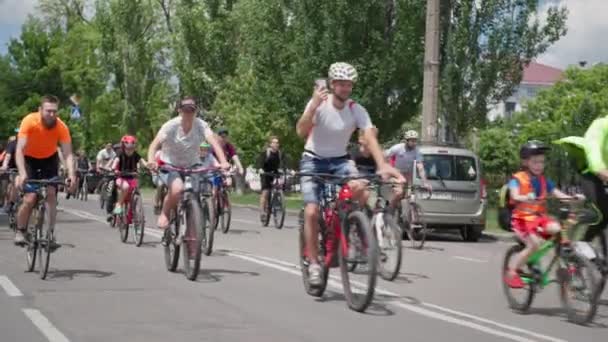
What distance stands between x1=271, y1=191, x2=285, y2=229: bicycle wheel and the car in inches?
104

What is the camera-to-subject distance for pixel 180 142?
11703 millimetres

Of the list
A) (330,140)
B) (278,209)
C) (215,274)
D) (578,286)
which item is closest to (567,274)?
(578,286)

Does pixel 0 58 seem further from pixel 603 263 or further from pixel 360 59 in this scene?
pixel 603 263

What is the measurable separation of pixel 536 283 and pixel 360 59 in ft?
76.8

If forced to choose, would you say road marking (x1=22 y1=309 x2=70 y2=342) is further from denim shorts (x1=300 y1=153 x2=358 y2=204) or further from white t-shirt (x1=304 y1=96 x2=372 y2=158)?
white t-shirt (x1=304 y1=96 x2=372 y2=158)

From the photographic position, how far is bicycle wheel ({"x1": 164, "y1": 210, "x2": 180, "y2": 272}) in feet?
37.5

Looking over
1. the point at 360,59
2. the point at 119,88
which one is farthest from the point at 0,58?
the point at 360,59

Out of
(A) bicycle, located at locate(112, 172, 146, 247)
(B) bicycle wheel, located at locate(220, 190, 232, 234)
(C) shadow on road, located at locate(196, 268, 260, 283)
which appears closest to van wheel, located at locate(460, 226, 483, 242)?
(B) bicycle wheel, located at locate(220, 190, 232, 234)

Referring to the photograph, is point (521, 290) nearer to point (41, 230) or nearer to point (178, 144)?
point (178, 144)

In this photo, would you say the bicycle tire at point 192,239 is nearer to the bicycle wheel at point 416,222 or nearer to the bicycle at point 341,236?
the bicycle at point 341,236

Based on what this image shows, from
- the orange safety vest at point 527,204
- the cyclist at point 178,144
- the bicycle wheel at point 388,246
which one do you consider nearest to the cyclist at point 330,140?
the orange safety vest at point 527,204

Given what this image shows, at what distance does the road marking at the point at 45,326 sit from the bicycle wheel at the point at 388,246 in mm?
3694

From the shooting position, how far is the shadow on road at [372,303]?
8.80 m

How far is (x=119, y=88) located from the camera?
59.0 m
